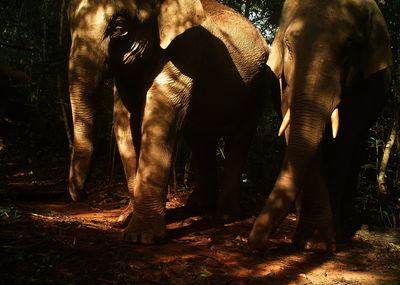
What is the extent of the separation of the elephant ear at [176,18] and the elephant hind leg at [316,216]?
1.77 metres

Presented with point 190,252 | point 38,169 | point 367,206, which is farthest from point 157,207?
point 38,169

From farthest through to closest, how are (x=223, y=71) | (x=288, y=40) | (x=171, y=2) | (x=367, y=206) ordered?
(x=367, y=206)
(x=223, y=71)
(x=171, y=2)
(x=288, y=40)

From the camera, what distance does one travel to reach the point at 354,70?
157 inches

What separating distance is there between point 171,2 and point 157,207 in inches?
78.2

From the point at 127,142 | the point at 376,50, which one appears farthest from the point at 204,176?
the point at 376,50

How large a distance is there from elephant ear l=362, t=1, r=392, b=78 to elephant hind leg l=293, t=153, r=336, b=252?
962mm

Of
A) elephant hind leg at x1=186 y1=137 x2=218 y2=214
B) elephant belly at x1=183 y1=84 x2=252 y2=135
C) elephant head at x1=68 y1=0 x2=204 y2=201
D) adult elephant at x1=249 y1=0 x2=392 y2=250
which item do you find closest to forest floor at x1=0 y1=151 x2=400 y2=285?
adult elephant at x1=249 y1=0 x2=392 y2=250

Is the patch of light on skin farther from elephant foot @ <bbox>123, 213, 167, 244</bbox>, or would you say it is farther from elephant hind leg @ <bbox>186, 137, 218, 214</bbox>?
elephant hind leg @ <bbox>186, 137, 218, 214</bbox>

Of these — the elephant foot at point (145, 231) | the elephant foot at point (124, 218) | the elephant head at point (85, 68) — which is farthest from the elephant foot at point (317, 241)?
the elephant head at point (85, 68)

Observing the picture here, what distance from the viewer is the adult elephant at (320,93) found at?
3625mm

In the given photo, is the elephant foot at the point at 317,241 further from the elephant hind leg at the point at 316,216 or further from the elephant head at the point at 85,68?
the elephant head at the point at 85,68

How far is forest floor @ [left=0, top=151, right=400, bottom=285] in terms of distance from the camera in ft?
9.59

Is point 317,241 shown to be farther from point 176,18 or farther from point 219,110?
point 176,18

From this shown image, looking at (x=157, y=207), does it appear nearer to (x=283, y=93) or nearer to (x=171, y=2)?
(x=283, y=93)
